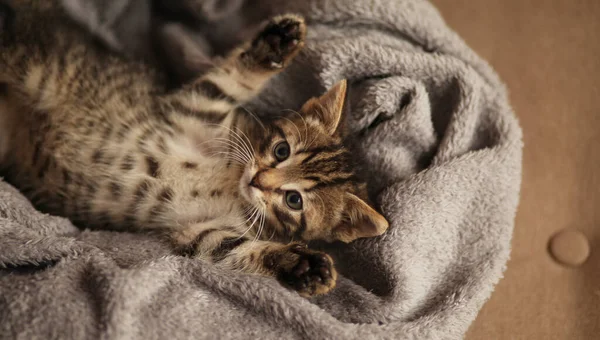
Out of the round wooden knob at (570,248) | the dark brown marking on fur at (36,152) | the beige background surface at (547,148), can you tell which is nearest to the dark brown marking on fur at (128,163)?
the dark brown marking on fur at (36,152)

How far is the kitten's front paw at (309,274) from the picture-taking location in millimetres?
1111

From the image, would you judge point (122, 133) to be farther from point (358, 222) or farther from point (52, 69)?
point (358, 222)

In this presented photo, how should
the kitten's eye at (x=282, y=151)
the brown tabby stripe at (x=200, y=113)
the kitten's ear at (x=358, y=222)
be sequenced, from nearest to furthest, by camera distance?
the kitten's ear at (x=358, y=222) → the kitten's eye at (x=282, y=151) → the brown tabby stripe at (x=200, y=113)

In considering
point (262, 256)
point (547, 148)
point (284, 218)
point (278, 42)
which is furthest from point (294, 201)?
point (547, 148)

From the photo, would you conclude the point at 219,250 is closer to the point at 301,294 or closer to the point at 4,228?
the point at 301,294

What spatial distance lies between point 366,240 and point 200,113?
580 mm

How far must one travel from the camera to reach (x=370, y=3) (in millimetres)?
1452

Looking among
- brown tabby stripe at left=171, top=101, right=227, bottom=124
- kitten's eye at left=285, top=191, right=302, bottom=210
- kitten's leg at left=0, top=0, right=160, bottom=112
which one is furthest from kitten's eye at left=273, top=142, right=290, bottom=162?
kitten's leg at left=0, top=0, right=160, bottom=112

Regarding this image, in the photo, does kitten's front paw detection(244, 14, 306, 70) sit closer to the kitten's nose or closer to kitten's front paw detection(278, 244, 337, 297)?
the kitten's nose

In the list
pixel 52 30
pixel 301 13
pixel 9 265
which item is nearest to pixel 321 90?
pixel 301 13

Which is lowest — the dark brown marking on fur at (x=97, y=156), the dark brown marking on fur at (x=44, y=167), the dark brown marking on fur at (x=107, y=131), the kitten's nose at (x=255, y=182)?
the dark brown marking on fur at (x=44, y=167)

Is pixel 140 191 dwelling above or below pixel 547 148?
below

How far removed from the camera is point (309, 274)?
1.12m

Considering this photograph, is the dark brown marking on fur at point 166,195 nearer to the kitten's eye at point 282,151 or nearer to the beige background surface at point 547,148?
the kitten's eye at point 282,151
